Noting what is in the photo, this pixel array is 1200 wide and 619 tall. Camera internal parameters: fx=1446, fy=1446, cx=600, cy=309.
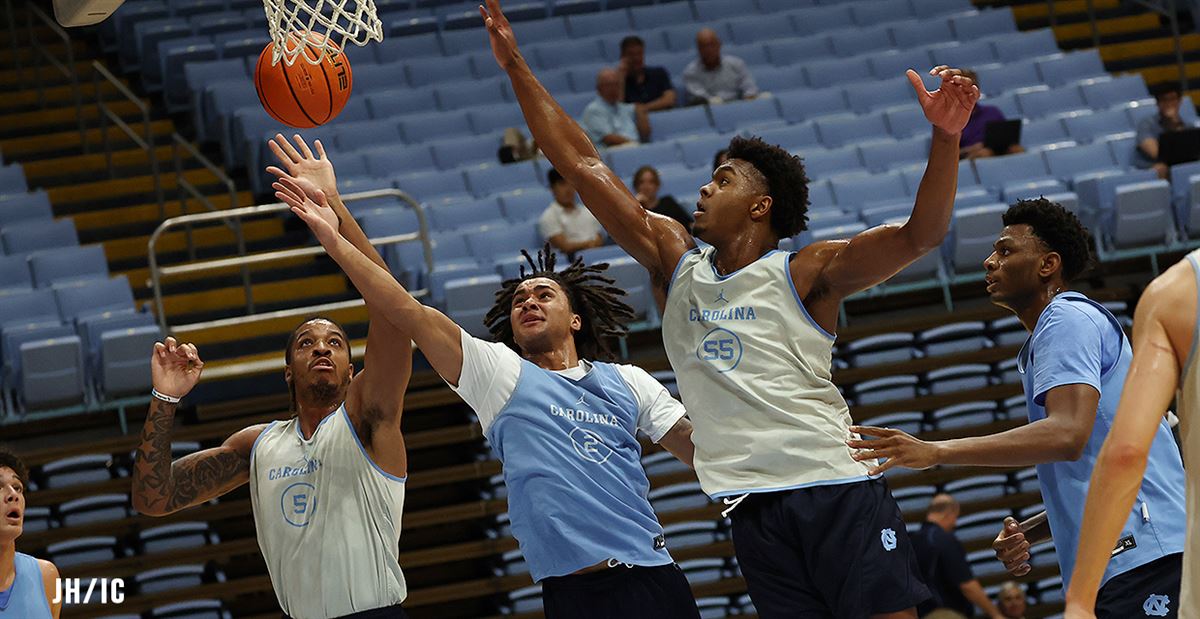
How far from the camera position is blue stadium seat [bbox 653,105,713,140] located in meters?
11.5

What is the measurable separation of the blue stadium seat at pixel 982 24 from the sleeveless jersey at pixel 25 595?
1021 cm

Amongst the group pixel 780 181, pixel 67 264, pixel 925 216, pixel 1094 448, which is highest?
pixel 67 264

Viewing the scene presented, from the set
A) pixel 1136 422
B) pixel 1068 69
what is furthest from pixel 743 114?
pixel 1136 422

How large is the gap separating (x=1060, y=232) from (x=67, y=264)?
750cm

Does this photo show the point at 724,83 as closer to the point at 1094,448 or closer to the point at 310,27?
the point at 310,27

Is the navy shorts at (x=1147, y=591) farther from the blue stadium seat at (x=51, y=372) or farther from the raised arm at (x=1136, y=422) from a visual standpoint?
the blue stadium seat at (x=51, y=372)

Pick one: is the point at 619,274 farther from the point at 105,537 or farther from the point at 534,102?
the point at 534,102

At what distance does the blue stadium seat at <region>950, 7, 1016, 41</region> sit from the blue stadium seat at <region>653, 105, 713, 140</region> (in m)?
3.05

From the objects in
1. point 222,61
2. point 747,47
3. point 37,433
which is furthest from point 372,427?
point 747,47

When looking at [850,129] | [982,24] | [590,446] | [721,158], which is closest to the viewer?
[590,446]

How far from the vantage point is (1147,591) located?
11.9ft

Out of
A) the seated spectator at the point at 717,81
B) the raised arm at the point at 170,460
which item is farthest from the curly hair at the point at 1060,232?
the seated spectator at the point at 717,81

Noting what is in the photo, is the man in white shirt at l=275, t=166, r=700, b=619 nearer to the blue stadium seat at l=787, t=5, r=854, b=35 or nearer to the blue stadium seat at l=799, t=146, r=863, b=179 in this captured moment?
the blue stadium seat at l=799, t=146, r=863, b=179

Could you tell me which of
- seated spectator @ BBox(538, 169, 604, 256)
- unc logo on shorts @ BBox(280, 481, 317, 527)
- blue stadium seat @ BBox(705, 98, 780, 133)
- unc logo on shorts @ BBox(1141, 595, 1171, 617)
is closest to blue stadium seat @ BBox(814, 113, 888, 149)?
blue stadium seat @ BBox(705, 98, 780, 133)
